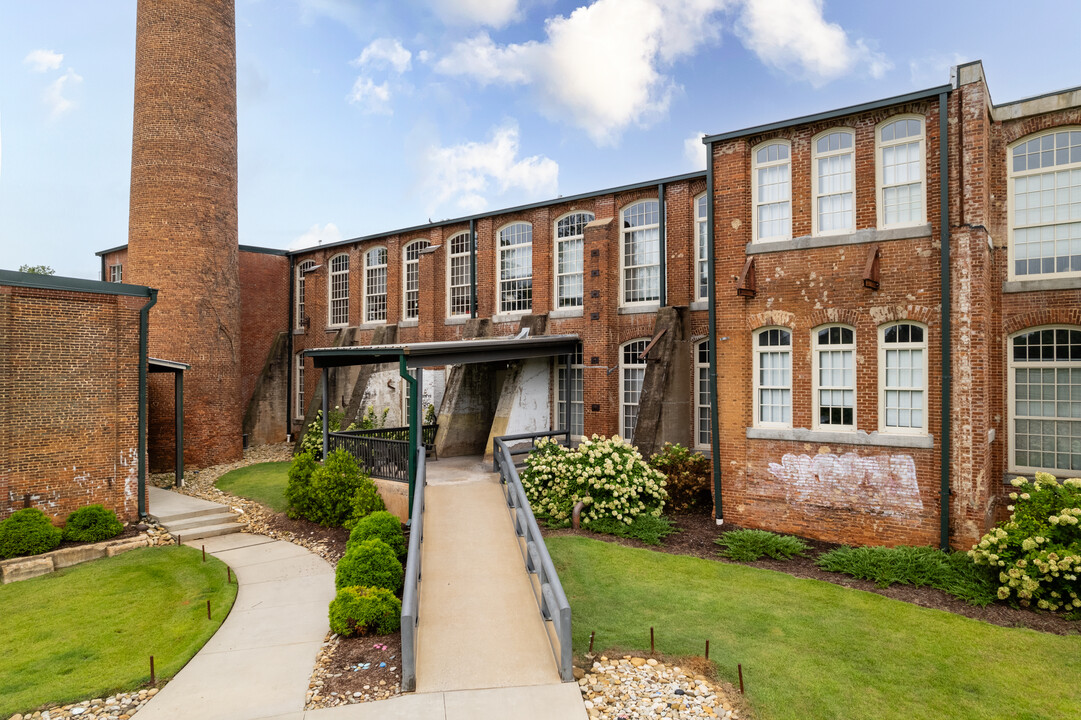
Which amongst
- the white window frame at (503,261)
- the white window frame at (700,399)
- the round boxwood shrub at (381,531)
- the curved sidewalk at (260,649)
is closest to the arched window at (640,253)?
the white window frame at (700,399)

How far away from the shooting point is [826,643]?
7.69 metres

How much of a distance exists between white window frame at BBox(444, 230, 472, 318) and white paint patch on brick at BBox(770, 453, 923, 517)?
1281 cm

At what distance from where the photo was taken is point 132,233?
2025 cm

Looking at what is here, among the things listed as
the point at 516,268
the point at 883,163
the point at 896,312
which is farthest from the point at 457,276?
the point at 896,312

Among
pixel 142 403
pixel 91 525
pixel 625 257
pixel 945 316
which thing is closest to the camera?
pixel 945 316

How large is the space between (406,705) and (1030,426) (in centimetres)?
1166

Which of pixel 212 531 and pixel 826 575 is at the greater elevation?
pixel 826 575

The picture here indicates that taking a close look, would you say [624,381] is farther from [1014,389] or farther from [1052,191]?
[1052,191]

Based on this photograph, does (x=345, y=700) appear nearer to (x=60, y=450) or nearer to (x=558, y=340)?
(x=60, y=450)

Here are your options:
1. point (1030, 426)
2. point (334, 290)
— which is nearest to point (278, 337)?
point (334, 290)

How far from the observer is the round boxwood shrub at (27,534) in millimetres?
10875

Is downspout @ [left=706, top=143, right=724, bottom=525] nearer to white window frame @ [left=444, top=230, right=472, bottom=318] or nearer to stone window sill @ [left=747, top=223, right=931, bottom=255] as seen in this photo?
stone window sill @ [left=747, top=223, right=931, bottom=255]

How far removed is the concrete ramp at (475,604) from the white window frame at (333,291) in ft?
52.6

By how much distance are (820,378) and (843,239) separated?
2610 millimetres
